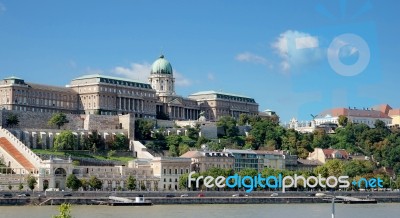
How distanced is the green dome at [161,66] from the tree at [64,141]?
23473mm

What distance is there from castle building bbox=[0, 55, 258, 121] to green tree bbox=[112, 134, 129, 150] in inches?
273

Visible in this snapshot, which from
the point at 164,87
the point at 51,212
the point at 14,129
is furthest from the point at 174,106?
the point at 51,212

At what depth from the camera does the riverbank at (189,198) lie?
39.3 meters

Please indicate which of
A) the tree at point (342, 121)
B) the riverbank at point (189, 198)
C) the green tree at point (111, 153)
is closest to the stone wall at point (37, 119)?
the green tree at point (111, 153)

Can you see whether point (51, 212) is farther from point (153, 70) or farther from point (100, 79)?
point (153, 70)

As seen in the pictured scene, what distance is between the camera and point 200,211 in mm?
36562

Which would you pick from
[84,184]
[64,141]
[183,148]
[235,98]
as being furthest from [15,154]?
[235,98]

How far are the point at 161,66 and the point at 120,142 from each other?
21.4m

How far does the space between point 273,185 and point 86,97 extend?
65.5 ft

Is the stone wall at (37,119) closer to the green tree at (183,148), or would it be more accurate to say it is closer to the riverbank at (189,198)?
the green tree at (183,148)

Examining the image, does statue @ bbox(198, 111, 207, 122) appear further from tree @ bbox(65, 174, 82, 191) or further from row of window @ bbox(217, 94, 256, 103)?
tree @ bbox(65, 174, 82, 191)

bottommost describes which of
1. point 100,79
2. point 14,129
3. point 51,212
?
point 51,212

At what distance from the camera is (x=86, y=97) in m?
65.4

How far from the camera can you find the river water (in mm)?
33125
